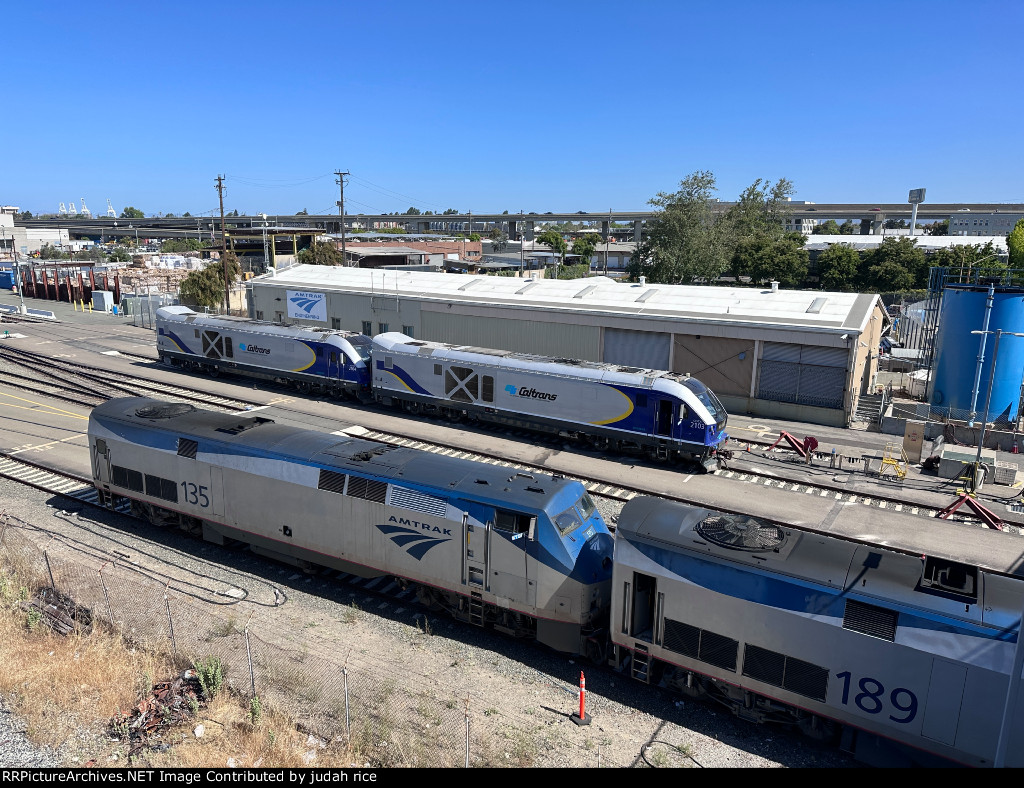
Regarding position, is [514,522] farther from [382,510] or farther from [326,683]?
[326,683]

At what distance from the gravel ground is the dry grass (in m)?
0.27

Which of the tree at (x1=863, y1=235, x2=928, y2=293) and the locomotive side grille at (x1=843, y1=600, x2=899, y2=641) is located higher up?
the tree at (x1=863, y1=235, x2=928, y2=293)

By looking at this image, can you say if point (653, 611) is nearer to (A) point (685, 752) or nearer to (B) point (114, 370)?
(A) point (685, 752)

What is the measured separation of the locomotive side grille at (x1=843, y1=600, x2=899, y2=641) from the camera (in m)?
10.9

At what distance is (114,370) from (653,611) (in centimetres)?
3936

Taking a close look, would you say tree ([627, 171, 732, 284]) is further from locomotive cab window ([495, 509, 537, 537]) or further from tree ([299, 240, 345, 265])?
locomotive cab window ([495, 509, 537, 537])

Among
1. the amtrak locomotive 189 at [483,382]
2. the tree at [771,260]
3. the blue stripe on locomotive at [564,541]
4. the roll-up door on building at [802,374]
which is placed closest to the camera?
the blue stripe on locomotive at [564,541]

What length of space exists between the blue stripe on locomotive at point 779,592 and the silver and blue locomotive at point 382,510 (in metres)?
2.18

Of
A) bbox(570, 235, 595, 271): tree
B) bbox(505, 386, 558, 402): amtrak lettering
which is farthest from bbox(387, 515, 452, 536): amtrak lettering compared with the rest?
bbox(570, 235, 595, 271): tree

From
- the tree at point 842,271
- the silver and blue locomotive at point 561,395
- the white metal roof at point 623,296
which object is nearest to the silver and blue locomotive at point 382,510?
the silver and blue locomotive at point 561,395

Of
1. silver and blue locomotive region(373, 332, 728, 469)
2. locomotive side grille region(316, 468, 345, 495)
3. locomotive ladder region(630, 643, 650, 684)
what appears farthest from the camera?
silver and blue locomotive region(373, 332, 728, 469)

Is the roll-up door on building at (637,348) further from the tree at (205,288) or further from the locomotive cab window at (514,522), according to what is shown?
the tree at (205,288)

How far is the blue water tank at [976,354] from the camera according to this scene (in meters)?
32.4

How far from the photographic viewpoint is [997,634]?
1017 centimetres
